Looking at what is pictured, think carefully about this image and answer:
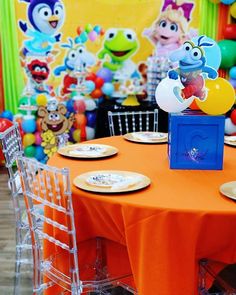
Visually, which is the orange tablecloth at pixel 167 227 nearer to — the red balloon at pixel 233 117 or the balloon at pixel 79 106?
the red balloon at pixel 233 117

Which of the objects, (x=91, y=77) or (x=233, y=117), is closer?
(x=233, y=117)

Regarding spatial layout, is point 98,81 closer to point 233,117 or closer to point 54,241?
point 233,117

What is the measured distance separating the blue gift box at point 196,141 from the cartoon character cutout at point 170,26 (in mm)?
2778

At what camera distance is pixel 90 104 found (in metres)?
4.54

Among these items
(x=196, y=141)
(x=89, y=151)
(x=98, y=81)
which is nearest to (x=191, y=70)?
(x=196, y=141)

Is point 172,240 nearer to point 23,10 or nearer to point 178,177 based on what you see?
point 178,177

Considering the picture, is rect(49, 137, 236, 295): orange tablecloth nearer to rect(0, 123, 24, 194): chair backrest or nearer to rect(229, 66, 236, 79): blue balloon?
rect(0, 123, 24, 194): chair backrest

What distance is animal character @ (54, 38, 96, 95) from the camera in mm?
4578

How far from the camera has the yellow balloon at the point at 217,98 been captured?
1905 mm

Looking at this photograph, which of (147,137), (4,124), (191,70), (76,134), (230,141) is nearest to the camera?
(191,70)

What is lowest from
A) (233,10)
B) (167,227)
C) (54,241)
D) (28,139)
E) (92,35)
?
(28,139)

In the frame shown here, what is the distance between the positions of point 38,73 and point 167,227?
345cm

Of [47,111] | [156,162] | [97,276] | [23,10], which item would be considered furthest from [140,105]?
[97,276]

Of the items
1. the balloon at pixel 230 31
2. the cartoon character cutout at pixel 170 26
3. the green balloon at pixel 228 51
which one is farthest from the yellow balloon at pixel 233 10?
the cartoon character cutout at pixel 170 26
